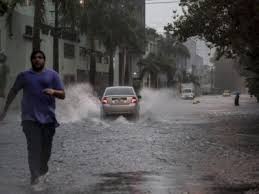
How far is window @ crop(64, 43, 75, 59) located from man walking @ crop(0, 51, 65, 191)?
50781mm

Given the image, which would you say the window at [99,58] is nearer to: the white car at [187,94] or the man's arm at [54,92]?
the white car at [187,94]

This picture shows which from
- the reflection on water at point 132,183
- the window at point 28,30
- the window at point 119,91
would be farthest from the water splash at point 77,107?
the reflection on water at point 132,183

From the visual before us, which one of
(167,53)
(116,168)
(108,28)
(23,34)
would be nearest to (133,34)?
(108,28)

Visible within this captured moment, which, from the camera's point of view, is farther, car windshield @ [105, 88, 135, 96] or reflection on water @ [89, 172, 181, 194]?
car windshield @ [105, 88, 135, 96]

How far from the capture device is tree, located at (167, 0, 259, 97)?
87.2 feet

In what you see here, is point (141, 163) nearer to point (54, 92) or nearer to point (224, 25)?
point (54, 92)

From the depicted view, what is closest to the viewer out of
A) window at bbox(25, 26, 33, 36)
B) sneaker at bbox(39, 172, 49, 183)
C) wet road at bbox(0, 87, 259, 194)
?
sneaker at bbox(39, 172, 49, 183)

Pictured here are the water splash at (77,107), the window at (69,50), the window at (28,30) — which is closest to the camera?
the water splash at (77,107)

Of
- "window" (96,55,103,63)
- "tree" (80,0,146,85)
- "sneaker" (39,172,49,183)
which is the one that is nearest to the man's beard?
"sneaker" (39,172,49,183)

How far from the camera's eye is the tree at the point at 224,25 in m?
26.6

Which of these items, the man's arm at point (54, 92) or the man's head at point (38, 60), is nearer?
the man's arm at point (54, 92)

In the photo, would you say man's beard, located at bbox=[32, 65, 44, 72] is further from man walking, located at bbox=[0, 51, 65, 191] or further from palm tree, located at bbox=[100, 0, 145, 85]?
palm tree, located at bbox=[100, 0, 145, 85]

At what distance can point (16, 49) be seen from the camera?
4572 cm

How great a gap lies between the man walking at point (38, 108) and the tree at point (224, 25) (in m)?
15.7
